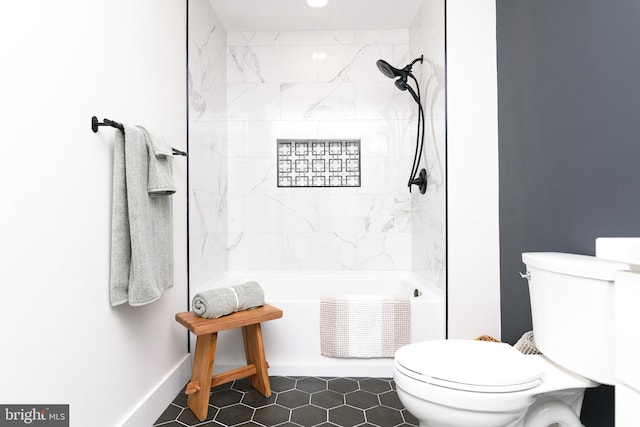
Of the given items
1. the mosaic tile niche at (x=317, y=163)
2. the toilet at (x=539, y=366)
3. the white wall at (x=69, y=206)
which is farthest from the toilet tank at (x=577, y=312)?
the mosaic tile niche at (x=317, y=163)

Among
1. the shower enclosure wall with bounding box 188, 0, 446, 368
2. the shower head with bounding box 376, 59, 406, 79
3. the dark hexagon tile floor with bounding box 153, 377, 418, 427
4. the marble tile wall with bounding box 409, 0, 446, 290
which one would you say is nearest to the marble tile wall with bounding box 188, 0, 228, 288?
the shower enclosure wall with bounding box 188, 0, 446, 368

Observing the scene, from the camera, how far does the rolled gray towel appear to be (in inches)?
74.1

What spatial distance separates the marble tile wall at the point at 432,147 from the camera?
232 cm

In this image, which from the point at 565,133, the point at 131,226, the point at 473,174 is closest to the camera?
the point at 131,226

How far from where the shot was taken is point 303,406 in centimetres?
195

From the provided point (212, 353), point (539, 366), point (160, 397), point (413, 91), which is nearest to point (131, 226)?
point (212, 353)

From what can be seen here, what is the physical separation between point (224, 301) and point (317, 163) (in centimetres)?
155

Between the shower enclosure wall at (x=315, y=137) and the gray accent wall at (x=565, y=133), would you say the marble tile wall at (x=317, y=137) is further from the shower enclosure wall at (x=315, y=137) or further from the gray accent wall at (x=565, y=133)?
the gray accent wall at (x=565, y=133)

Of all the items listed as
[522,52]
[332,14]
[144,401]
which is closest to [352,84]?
[332,14]

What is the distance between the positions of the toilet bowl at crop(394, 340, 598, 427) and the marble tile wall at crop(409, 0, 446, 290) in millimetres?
958

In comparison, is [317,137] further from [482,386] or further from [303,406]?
[482,386]

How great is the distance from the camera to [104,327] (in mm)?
1435

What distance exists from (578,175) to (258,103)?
231 cm

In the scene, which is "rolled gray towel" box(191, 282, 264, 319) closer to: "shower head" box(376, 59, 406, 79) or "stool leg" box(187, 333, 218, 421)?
"stool leg" box(187, 333, 218, 421)
